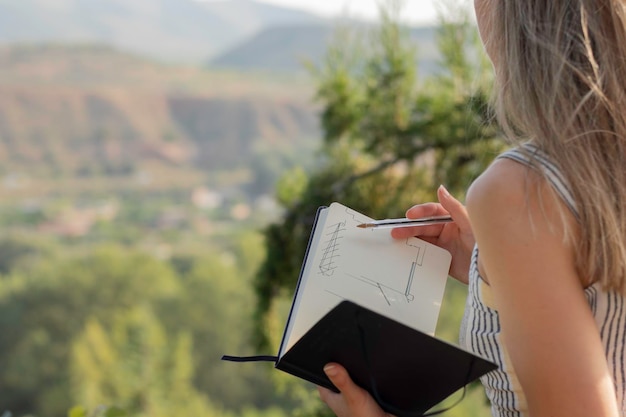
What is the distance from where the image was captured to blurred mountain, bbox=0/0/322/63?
42.4 metres

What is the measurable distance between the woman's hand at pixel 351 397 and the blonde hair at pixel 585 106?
0.73ft

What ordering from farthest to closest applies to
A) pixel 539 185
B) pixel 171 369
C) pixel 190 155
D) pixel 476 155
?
pixel 190 155
pixel 171 369
pixel 476 155
pixel 539 185

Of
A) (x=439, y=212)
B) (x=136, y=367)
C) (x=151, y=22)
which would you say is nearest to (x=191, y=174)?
(x=136, y=367)

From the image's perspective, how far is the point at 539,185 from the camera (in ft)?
1.98

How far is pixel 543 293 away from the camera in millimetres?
601

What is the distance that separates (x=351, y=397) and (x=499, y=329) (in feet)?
0.47

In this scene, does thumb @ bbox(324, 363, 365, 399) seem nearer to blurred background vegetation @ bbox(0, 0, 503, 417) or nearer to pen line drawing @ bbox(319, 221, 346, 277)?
pen line drawing @ bbox(319, 221, 346, 277)

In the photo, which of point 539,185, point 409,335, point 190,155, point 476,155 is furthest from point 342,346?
point 190,155

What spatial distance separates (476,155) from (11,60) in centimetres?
3390

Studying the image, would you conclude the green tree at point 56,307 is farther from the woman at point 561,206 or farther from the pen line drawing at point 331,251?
the woman at point 561,206

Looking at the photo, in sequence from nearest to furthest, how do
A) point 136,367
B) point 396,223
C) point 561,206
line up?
point 561,206, point 396,223, point 136,367

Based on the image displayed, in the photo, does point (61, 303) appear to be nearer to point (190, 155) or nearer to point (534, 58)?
point (190, 155)

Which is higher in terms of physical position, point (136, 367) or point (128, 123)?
point (128, 123)

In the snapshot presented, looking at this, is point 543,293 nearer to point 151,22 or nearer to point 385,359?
point 385,359
